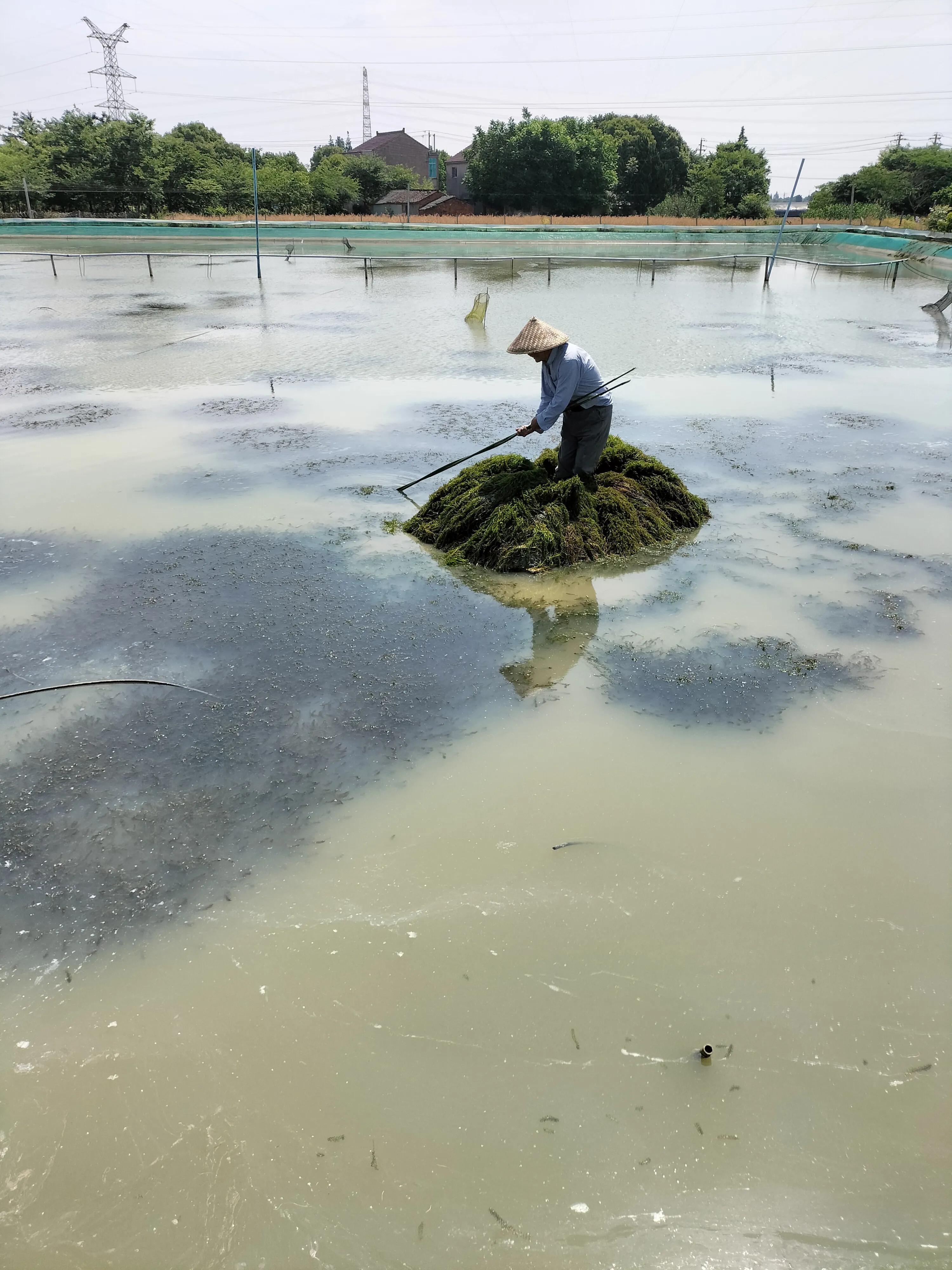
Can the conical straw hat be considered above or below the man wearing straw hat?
above

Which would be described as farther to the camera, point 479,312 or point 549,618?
point 479,312

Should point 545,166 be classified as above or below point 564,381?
above

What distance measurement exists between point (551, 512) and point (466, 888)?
147 inches

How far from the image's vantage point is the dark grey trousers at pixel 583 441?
22.5ft

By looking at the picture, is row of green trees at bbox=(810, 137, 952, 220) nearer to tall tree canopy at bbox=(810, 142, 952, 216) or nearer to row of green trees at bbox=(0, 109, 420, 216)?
tall tree canopy at bbox=(810, 142, 952, 216)

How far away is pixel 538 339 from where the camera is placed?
6.37 metres

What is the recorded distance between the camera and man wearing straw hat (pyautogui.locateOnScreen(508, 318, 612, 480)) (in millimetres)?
6430

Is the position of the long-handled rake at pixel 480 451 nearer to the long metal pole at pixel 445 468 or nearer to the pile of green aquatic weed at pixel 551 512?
the long metal pole at pixel 445 468

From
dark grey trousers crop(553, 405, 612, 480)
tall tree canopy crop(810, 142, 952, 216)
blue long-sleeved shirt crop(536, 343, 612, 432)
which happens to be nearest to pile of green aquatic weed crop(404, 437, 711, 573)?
dark grey trousers crop(553, 405, 612, 480)

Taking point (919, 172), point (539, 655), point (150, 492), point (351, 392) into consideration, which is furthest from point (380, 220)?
point (539, 655)

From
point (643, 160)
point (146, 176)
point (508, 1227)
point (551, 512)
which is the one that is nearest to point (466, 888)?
point (508, 1227)

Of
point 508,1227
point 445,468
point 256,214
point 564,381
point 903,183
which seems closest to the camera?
point 508,1227

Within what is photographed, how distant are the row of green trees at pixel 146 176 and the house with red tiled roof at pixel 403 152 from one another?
20611mm

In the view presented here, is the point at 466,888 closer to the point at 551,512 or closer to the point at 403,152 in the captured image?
the point at 551,512
